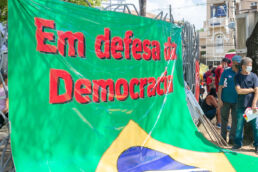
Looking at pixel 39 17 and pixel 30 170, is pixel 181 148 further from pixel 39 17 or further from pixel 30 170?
pixel 39 17

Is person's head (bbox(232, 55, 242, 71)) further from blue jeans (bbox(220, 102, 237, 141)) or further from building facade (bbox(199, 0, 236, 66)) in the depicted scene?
building facade (bbox(199, 0, 236, 66))

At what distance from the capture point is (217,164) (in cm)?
463

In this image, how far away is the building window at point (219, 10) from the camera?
145 ft

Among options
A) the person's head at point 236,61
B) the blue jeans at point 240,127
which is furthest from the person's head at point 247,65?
the blue jeans at point 240,127

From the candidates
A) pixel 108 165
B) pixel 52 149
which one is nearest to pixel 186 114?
pixel 108 165

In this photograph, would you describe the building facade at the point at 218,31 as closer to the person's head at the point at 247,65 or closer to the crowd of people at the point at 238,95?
the crowd of people at the point at 238,95

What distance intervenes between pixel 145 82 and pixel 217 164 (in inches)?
76.4

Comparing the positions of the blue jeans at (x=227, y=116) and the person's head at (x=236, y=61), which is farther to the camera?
the blue jeans at (x=227, y=116)

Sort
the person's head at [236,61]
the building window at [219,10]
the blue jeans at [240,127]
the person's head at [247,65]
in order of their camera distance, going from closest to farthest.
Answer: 1. the person's head at [247,65]
2. the blue jeans at [240,127]
3. the person's head at [236,61]
4. the building window at [219,10]

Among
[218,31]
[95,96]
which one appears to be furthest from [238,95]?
[218,31]

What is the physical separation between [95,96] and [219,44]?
4394 centimetres

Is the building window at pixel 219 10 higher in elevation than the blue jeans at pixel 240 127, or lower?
higher

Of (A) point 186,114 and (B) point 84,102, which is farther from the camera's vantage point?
(A) point 186,114

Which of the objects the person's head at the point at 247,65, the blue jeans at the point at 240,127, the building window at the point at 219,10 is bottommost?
the blue jeans at the point at 240,127
